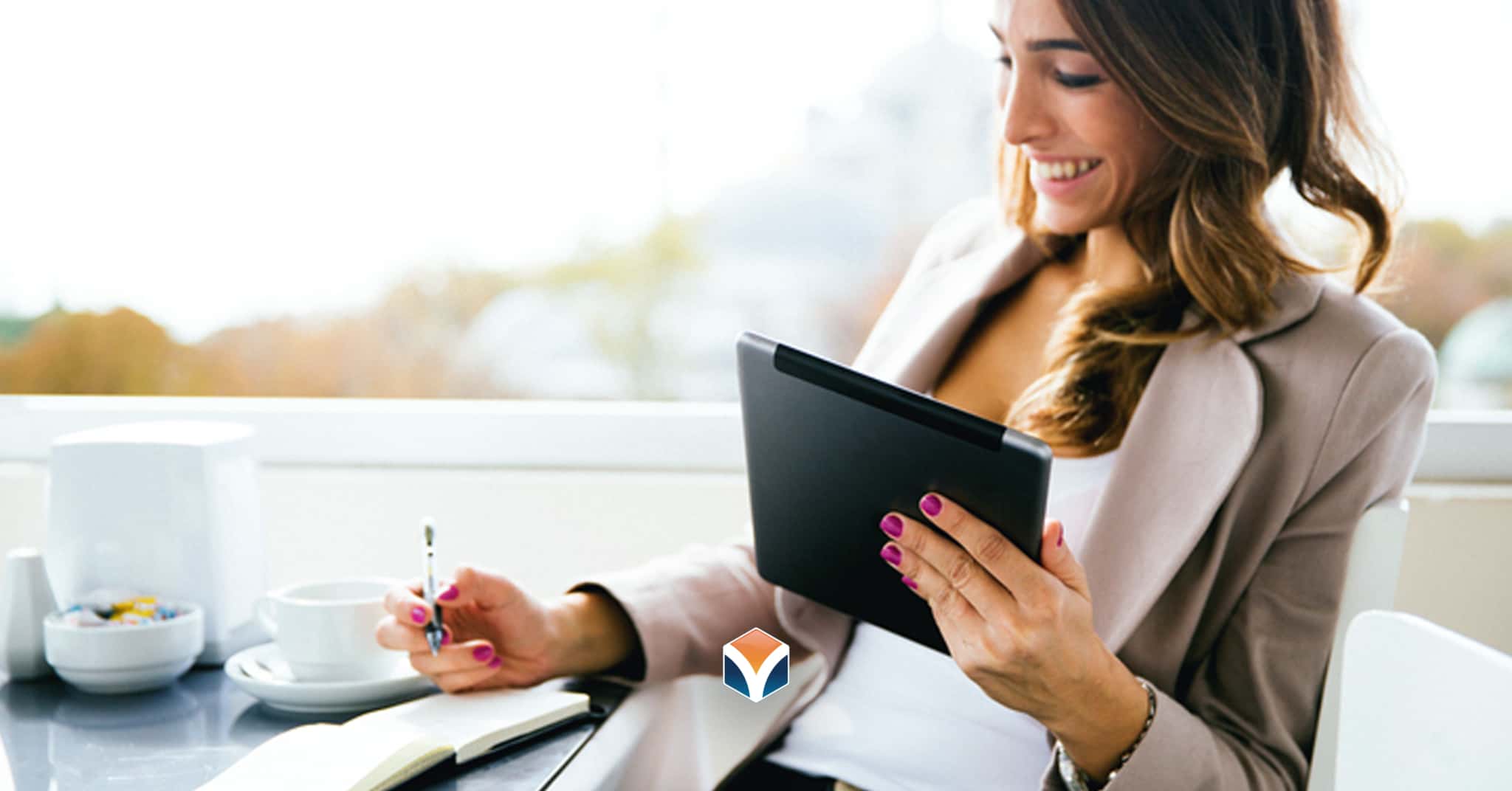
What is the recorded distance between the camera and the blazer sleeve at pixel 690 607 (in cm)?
119

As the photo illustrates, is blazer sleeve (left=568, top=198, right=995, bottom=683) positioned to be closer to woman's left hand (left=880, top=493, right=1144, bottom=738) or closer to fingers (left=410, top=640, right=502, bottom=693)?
fingers (left=410, top=640, right=502, bottom=693)

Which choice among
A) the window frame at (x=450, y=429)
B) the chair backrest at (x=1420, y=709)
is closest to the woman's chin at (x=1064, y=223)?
the chair backrest at (x=1420, y=709)

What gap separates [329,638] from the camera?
3.50ft

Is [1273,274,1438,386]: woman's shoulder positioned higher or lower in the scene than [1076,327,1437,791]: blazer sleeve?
higher

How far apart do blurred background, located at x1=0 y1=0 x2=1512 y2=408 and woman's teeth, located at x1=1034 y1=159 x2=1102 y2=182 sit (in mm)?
686

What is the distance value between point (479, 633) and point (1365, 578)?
2.38ft

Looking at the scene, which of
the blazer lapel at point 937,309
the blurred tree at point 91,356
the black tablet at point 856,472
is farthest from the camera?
the blurred tree at point 91,356

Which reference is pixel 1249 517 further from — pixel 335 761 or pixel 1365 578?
pixel 335 761

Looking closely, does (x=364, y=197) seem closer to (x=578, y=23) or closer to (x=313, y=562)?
(x=578, y=23)

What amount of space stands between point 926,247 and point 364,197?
904 millimetres

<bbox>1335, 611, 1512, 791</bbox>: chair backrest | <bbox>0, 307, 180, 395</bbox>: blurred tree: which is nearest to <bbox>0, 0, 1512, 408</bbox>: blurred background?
<bbox>0, 307, 180, 395</bbox>: blurred tree

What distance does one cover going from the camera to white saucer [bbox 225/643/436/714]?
105 cm

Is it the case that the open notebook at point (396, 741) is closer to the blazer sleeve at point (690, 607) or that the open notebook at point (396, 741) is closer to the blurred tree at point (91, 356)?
the blazer sleeve at point (690, 607)

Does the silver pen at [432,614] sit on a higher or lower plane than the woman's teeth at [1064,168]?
lower
